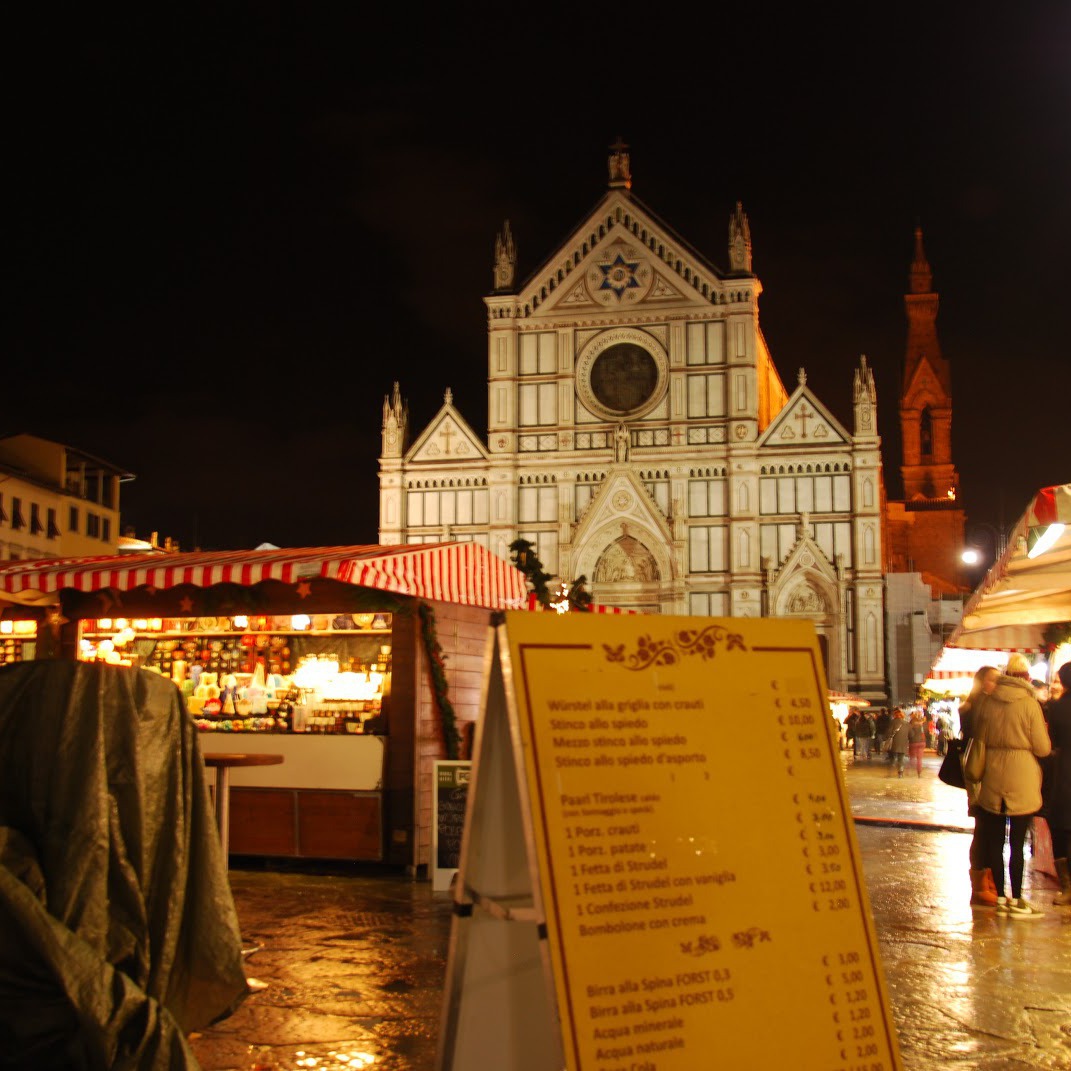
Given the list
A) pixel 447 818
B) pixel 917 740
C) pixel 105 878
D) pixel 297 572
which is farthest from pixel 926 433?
pixel 105 878

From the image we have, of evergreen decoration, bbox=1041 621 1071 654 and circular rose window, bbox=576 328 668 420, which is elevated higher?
circular rose window, bbox=576 328 668 420

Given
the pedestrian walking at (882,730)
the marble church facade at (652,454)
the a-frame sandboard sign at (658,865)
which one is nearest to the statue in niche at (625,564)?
the marble church facade at (652,454)

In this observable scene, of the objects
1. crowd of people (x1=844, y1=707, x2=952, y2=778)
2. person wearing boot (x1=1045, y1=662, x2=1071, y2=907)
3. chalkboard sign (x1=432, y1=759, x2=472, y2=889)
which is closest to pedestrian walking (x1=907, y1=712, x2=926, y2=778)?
crowd of people (x1=844, y1=707, x2=952, y2=778)

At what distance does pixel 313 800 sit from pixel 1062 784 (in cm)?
521

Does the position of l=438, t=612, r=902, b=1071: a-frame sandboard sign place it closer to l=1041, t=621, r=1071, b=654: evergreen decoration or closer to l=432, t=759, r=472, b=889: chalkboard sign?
l=432, t=759, r=472, b=889: chalkboard sign

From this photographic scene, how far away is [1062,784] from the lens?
8.21m

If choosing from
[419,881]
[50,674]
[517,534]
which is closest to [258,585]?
[419,881]

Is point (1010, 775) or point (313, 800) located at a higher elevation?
point (1010, 775)

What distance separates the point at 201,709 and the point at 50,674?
749 centimetres

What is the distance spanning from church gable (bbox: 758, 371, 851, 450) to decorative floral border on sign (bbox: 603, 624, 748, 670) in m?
37.7

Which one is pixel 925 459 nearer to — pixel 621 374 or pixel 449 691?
pixel 621 374

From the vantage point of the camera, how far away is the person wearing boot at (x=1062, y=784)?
8.20 metres

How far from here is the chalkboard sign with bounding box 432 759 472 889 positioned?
8.49 meters

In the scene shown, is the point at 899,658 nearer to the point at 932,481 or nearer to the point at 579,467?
the point at 579,467
